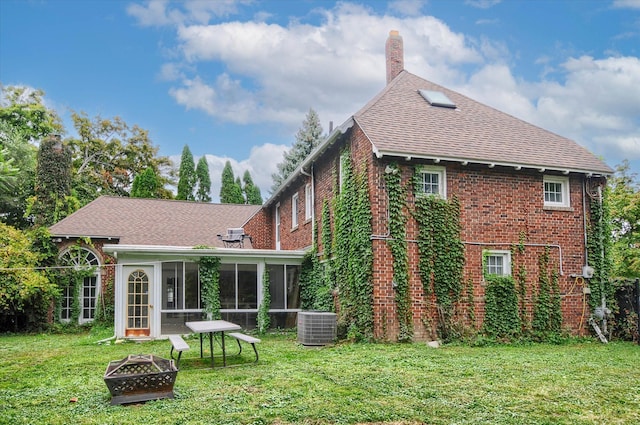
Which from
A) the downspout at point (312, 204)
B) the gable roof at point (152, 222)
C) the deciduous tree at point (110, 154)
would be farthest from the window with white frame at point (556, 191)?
the deciduous tree at point (110, 154)

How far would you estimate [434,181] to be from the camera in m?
13.6

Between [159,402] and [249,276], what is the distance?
31.6 ft

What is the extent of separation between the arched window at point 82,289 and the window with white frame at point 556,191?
15465 mm

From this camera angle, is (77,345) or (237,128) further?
(237,128)

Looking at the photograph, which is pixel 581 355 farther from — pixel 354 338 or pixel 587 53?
pixel 587 53

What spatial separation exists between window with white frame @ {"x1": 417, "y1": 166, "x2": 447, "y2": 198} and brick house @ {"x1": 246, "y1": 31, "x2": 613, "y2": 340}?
25mm

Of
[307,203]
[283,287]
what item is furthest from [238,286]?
[307,203]

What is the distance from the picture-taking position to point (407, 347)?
1170 centimetres

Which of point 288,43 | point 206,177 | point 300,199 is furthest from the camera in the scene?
point 206,177

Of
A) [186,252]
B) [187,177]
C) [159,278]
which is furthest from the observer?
[187,177]

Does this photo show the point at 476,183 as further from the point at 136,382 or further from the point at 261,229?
the point at 261,229

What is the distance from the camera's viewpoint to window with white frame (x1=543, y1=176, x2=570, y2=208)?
14.4 meters

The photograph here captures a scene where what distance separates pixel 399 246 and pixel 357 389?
5.97 m

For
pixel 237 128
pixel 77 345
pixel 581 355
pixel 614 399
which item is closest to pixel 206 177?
pixel 237 128
